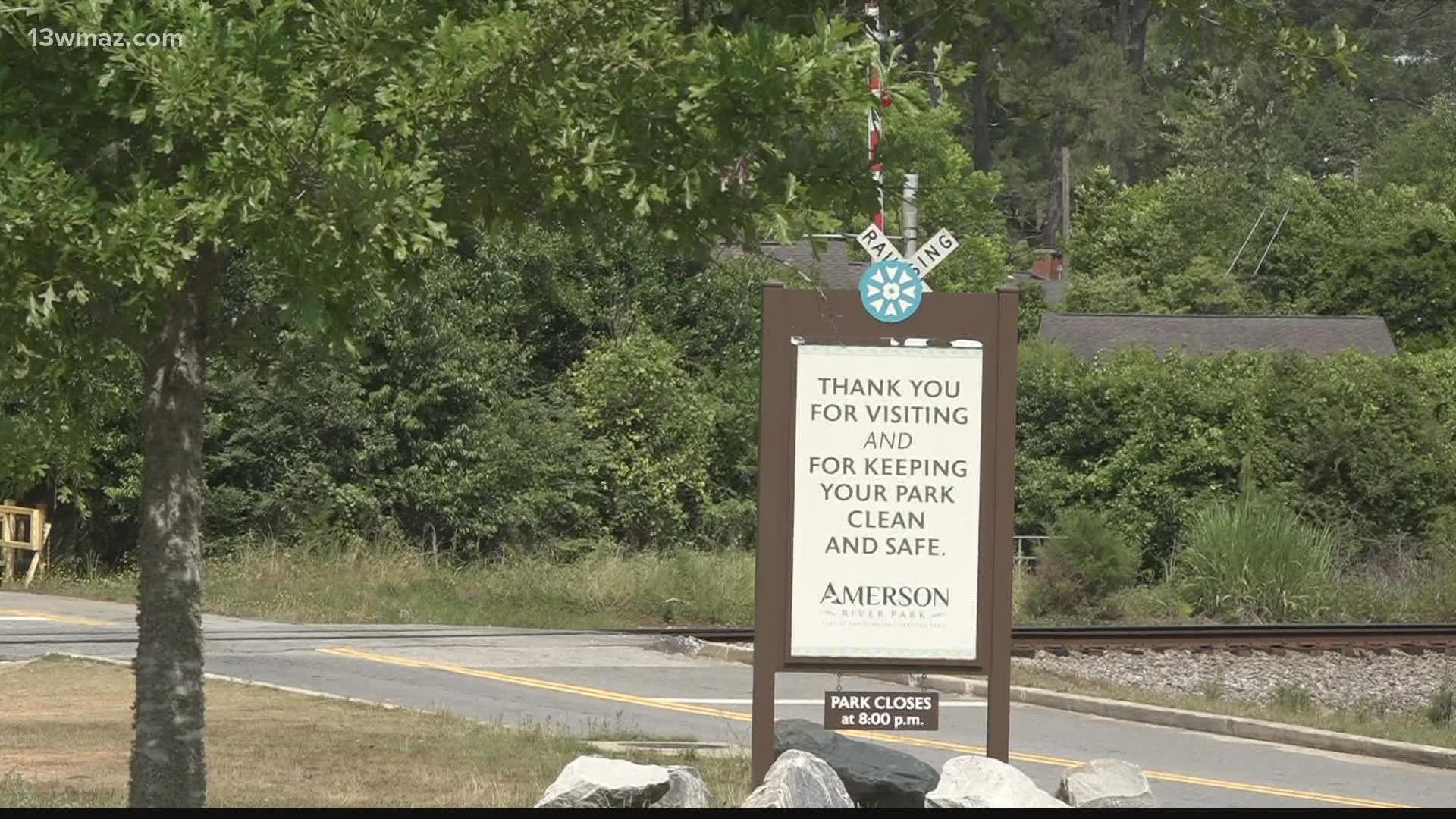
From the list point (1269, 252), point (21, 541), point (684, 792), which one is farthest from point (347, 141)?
point (1269, 252)

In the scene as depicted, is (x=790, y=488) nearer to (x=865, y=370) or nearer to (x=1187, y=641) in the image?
(x=865, y=370)

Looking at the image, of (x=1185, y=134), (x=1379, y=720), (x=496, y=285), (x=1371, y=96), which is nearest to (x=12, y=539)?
(x=496, y=285)

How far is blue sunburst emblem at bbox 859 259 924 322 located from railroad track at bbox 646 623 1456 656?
31.1 feet

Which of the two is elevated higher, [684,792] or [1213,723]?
[684,792]

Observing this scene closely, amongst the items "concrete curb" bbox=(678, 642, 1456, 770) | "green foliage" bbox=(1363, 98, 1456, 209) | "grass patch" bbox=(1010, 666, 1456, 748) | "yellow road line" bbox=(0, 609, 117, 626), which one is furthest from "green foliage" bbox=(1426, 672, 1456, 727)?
"green foliage" bbox=(1363, 98, 1456, 209)

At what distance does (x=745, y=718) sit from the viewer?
47.5 feet

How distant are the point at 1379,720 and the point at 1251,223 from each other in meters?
38.4

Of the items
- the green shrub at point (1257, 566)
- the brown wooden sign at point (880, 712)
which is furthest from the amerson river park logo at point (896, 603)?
the green shrub at point (1257, 566)

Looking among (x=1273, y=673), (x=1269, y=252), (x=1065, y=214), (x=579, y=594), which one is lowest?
(x=1273, y=673)

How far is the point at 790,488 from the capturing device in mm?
9672

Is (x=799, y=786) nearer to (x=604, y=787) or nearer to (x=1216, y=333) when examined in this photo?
(x=604, y=787)

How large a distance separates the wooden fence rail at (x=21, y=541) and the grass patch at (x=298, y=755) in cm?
981

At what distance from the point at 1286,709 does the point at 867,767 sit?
673 cm
